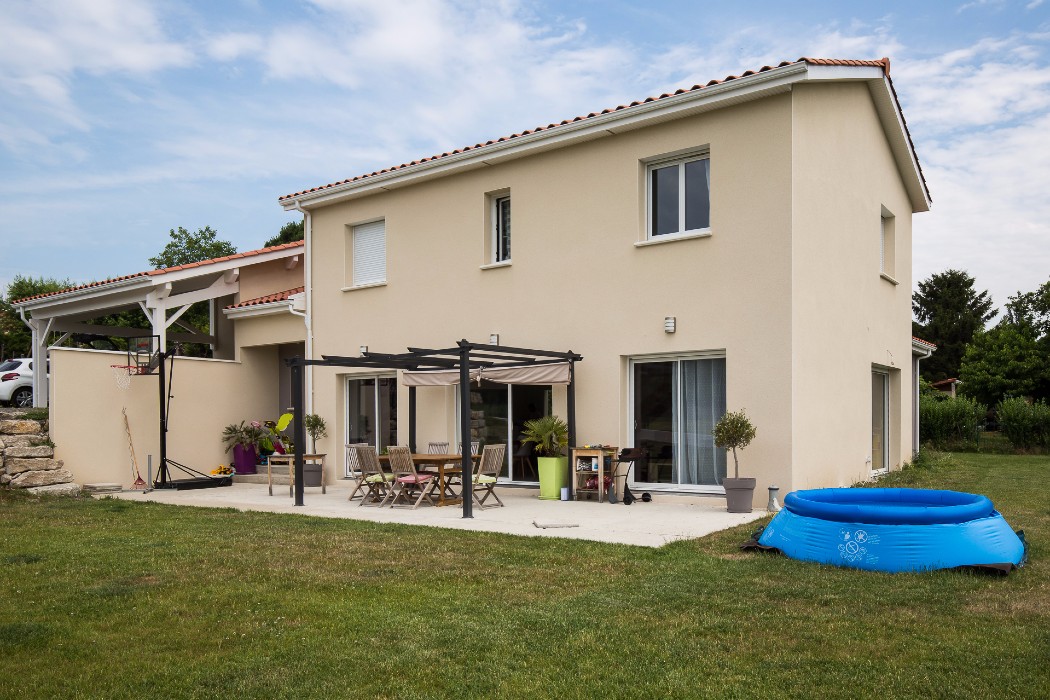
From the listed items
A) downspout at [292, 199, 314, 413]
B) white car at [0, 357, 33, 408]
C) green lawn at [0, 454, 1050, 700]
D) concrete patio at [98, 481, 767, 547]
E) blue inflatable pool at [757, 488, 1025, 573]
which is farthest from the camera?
white car at [0, 357, 33, 408]

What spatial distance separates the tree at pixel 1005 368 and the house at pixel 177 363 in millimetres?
31003

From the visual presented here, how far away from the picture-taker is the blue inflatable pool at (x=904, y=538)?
716cm

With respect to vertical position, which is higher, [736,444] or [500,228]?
[500,228]

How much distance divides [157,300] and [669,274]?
10.2 meters

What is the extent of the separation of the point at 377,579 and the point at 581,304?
24.3 feet

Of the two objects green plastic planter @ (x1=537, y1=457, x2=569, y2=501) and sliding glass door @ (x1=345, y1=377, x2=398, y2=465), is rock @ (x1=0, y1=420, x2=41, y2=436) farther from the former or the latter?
green plastic planter @ (x1=537, y1=457, x2=569, y2=501)

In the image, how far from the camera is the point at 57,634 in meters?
5.44

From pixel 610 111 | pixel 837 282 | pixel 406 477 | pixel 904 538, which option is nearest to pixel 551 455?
pixel 406 477

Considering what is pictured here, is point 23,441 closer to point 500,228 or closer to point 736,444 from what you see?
point 500,228

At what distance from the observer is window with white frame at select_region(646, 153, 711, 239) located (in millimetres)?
12742

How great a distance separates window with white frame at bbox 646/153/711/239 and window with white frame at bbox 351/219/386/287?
565 cm

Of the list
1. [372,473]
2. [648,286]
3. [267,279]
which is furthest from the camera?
[267,279]

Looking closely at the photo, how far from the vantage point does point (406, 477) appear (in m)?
12.7

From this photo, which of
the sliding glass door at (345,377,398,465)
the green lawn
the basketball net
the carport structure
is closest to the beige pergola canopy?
the sliding glass door at (345,377,398,465)
